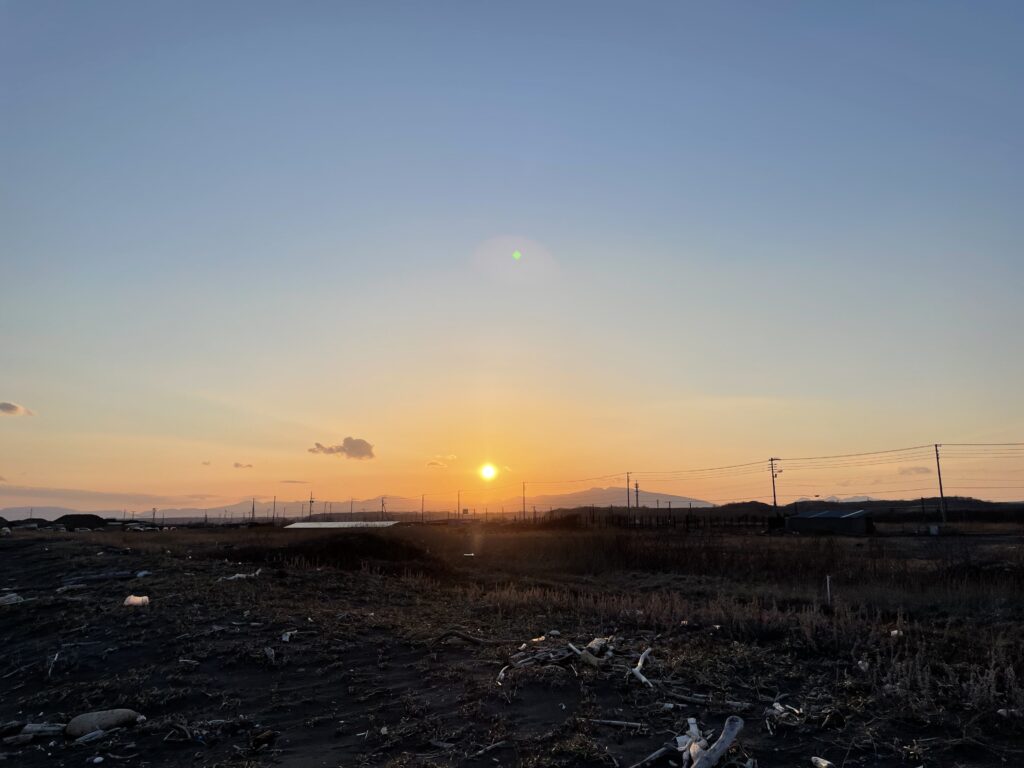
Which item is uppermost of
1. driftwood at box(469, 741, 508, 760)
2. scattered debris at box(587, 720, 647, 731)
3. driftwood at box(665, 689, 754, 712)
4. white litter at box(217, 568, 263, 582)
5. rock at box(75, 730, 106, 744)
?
white litter at box(217, 568, 263, 582)

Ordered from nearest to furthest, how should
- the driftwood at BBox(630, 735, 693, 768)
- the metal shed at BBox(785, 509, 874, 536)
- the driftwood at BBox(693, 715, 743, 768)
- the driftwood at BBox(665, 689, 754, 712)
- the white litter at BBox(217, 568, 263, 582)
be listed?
1. the driftwood at BBox(693, 715, 743, 768)
2. the driftwood at BBox(630, 735, 693, 768)
3. the driftwood at BBox(665, 689, 754, 712)
4. the white litter at BBox(217, 568, 263, 582)
5. the metal shed at BBox(785, 509, 874, 536)

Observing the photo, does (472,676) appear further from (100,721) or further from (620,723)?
(100,721)

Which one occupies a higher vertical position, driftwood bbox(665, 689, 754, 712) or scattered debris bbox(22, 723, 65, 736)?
driftwood bbox(665, 689, 754, 712)

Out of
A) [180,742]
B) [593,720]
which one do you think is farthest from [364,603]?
[593,720]

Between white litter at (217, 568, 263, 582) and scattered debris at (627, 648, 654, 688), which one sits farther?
white litter at (217, 568, 263, 582)

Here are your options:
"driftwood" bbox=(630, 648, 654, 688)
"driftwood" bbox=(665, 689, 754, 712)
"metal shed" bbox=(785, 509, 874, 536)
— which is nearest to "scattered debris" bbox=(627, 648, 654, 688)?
"driftwood" bbox=(630, 648, 654, 688)

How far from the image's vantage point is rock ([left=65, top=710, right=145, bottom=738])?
8156 mm

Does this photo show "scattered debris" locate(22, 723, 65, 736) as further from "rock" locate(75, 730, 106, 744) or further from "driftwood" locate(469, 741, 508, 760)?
"driftwood" locate(469, 741, 508, 760)

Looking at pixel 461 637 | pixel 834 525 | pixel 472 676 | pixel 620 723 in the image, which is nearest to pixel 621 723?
pixel 620 723

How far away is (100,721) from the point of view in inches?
324

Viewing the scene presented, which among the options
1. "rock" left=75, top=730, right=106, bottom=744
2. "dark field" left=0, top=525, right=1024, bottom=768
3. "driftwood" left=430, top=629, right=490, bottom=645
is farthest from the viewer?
"driftwood" left=430, top=629, right=490, bottom=645

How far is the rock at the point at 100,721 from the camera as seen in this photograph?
816cm

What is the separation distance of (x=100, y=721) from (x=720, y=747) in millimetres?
7050

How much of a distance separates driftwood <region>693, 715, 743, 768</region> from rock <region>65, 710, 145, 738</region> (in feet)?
21.4
